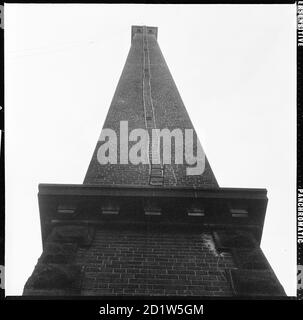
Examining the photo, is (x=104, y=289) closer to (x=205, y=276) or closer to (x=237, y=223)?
(x=205, y=276)

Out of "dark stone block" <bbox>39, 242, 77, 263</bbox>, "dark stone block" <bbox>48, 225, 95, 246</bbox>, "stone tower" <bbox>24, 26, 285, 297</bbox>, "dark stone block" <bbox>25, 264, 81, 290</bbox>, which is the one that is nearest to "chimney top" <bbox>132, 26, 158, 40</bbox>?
"stone tower" <bbox>24, 26, 285, 297</bbox>

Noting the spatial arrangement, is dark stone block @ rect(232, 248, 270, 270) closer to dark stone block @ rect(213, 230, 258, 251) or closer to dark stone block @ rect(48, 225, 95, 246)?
dark stone block @ rect(213, 230, 258, 251)

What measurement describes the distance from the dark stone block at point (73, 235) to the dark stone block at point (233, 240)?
180 cm

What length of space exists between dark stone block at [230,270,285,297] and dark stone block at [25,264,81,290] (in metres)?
1.96

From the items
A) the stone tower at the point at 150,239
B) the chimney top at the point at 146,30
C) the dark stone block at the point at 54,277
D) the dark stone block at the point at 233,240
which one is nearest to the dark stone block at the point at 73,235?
the stone tower at the point at 150,239

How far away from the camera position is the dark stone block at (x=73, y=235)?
670 cm

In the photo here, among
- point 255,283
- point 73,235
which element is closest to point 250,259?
point 255,283

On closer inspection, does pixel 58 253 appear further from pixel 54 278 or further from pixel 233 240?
pixel 233 240

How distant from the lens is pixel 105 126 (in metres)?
10.9

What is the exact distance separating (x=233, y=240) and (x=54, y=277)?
254 cm

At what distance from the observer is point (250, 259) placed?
21.0ft

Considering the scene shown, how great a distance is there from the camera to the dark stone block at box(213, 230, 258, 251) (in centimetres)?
676

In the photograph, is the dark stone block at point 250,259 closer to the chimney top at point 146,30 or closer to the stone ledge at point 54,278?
the stone ledge at point 54,278
